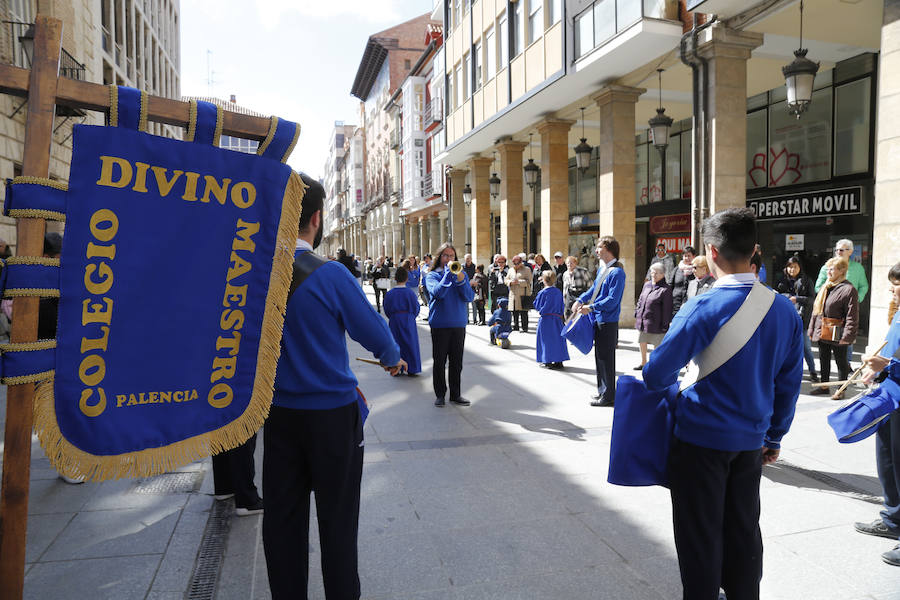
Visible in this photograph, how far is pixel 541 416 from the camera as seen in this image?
6910 mm

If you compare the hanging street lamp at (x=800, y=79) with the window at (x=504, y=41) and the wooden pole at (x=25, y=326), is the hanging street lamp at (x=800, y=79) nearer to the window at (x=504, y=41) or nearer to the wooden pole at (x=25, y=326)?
the wooden pole at (x=25, y=326)

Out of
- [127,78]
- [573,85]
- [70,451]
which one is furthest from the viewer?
[127,78]

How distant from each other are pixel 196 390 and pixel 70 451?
45 cm

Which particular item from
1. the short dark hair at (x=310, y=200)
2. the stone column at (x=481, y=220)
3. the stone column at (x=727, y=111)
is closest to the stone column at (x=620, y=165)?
the stone column at (x=727, y=111)

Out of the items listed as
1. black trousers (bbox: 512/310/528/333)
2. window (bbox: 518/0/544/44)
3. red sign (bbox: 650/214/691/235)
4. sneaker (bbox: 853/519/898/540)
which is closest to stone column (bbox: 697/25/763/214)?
black trousers (bbox: 512/310/528/333)

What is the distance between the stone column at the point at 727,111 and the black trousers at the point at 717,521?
9288 mm

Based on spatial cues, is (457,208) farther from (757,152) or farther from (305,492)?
(305,492)

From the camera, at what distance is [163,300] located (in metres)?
2.27

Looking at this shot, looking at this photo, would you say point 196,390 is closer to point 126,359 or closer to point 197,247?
point 126,359

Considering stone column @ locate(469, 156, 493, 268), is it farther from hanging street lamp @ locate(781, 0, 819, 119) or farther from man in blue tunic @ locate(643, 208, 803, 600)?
man in blue tunic @ locate(643, 208, 803, 600)

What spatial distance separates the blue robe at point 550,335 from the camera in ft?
32.5

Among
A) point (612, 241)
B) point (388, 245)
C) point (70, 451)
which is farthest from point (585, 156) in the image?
point (388, 245)

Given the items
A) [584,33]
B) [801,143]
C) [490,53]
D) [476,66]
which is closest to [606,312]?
[584,33]

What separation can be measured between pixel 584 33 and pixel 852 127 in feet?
19.2
